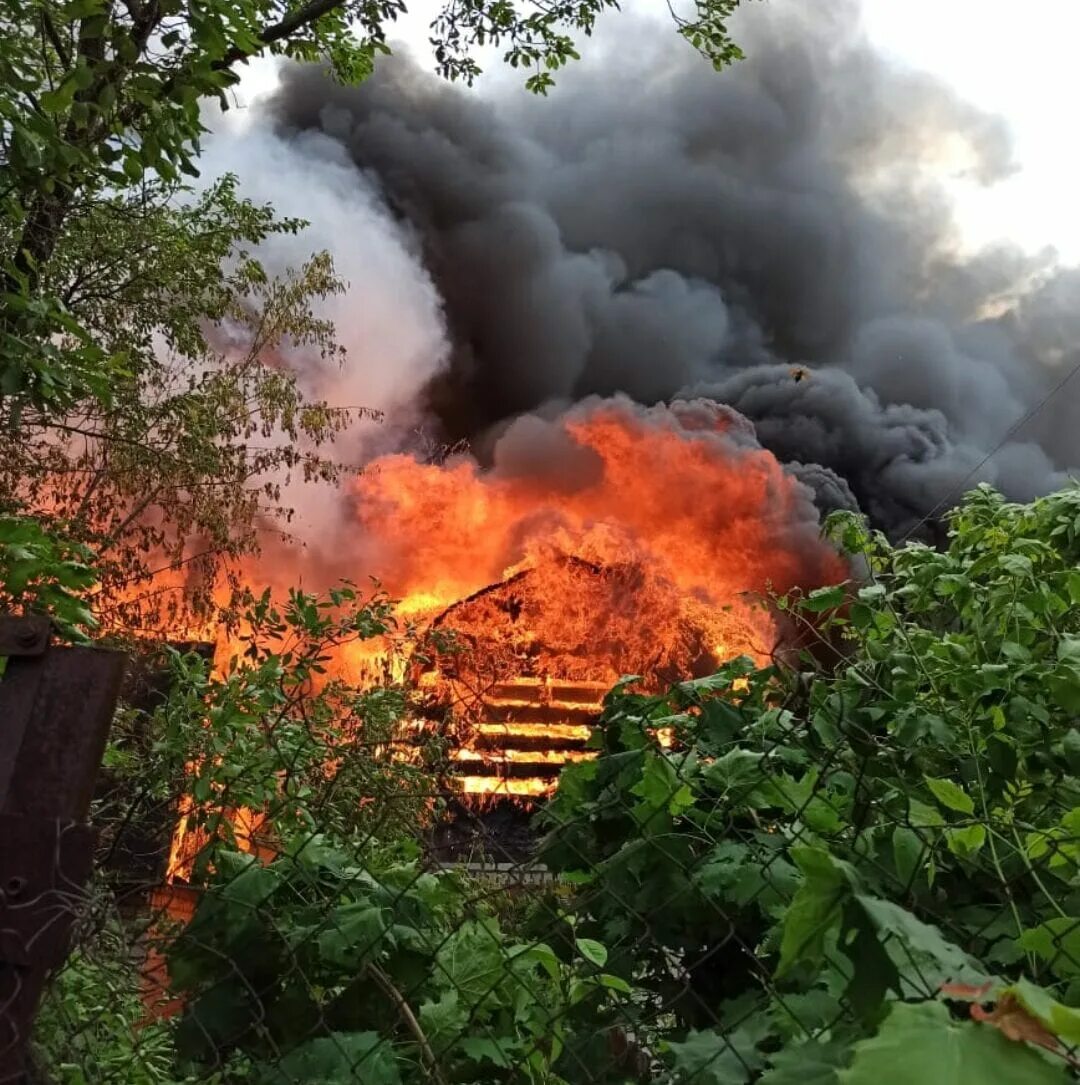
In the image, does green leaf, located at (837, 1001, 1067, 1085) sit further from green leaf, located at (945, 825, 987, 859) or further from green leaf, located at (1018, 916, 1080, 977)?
green leaf, located at (945, 825, 987, 859)

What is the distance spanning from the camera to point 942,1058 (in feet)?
1.77

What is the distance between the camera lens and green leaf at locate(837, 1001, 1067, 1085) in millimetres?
532

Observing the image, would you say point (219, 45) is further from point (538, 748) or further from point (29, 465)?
point (538, 748)

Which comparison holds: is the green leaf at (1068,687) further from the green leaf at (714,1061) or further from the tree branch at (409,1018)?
the tree branch at (409,1018)

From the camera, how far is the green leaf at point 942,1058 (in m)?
0.53

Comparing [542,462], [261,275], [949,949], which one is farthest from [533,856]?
[542,462]

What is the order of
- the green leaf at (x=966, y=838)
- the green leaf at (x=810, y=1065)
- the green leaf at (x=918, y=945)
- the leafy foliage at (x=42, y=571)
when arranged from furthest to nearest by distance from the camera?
the leafy foliage at (x=42, y=571) < the green leaf at (x=966, y=838) < the green leaf at (x=810, y=1065) < the green leaf at (x=918, y=945)

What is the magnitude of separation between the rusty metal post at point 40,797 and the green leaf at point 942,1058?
0.90 meters

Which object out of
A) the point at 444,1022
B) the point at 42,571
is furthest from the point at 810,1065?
the point at 42,571

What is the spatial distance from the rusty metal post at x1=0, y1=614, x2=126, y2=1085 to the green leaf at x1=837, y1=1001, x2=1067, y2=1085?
901mm

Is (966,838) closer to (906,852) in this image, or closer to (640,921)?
(906,852)

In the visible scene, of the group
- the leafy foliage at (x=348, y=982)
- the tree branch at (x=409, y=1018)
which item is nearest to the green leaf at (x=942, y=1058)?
the leafy foliage at (x=348, y=982)

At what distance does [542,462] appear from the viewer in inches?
749

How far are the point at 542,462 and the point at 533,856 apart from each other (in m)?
17.5
